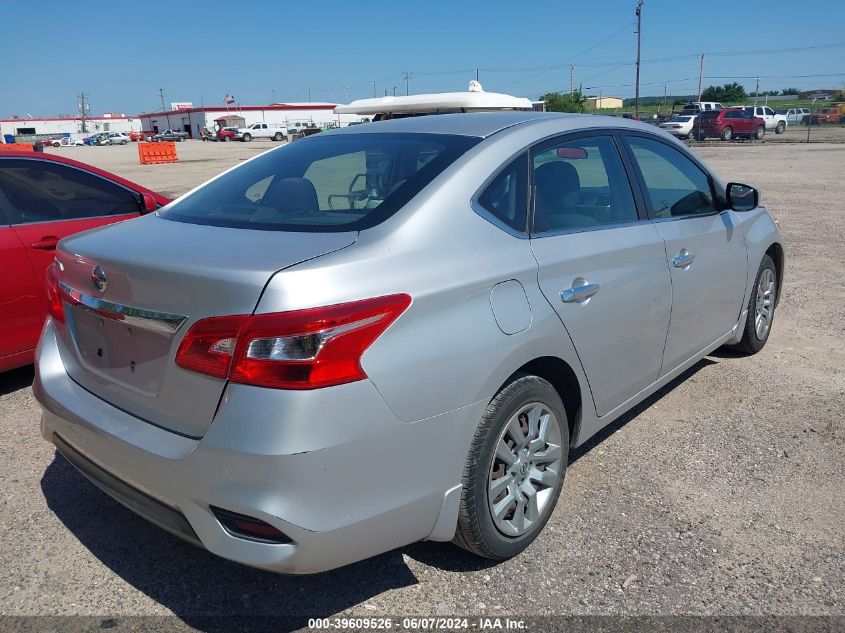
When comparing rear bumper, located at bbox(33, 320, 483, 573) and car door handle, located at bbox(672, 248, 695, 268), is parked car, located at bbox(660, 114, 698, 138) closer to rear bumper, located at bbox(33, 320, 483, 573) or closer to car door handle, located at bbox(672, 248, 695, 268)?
car door handle, located at bbox(672, 248, 695, 268)

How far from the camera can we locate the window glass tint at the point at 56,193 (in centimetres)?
454

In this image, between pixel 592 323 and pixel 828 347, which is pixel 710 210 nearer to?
pixel 592 323

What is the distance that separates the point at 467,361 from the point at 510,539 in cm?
84

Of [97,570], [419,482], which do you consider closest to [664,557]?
[419,482]

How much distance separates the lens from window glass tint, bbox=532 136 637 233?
2.98 m

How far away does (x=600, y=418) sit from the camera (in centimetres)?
325

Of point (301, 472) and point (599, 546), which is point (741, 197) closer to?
point (599, 546)

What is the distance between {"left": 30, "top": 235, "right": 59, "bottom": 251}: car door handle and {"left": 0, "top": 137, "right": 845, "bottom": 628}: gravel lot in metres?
0.99

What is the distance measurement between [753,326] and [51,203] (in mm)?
4748

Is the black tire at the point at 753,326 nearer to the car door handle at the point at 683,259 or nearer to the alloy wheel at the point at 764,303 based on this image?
the alloy wheel at the point at 764,303

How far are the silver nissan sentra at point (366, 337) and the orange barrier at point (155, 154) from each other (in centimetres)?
3496

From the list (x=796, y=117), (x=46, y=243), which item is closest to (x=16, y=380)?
(x=46, y=243)

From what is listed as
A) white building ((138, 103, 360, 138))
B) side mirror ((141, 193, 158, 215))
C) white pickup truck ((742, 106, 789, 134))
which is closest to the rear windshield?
side mirror ((141, 193, 158, 215))

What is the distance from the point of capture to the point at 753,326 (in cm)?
490
